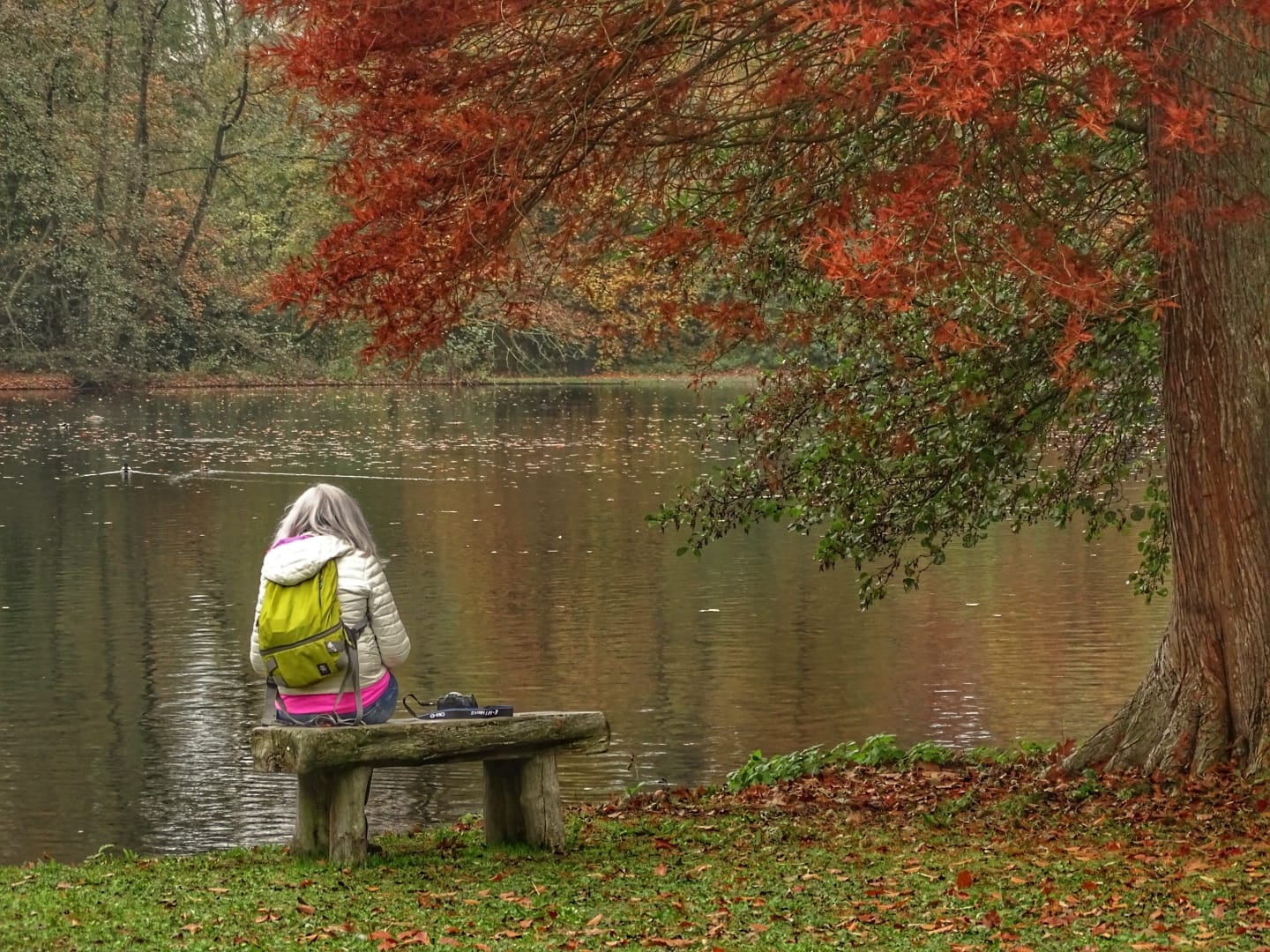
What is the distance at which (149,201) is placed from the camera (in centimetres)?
5231

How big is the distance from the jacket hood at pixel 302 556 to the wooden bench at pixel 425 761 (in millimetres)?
572

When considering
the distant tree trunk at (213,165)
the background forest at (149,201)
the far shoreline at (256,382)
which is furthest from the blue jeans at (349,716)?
the distant tree trunk at (213,165)

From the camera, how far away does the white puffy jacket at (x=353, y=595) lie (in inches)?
289

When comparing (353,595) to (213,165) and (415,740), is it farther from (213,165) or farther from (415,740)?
(213,165)

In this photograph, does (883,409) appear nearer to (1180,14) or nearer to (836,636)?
(1180,14)

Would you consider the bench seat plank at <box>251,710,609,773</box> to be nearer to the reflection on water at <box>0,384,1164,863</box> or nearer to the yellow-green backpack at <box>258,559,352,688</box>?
the yellow-green backpack at <box>258,559,352,688</box>

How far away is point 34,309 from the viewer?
52.2 m

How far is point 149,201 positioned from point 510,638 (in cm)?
3826

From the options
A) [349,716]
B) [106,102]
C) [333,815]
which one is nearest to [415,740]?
[349,716]

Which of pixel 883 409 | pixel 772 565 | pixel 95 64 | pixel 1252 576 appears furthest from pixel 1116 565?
pixel 95 64

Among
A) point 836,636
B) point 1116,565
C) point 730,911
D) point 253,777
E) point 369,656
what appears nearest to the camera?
point 730,911

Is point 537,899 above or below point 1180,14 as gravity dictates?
below

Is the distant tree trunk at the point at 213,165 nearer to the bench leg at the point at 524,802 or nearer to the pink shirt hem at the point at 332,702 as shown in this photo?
the bench leg at the point at 524,802

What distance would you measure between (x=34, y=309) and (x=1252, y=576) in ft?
156
